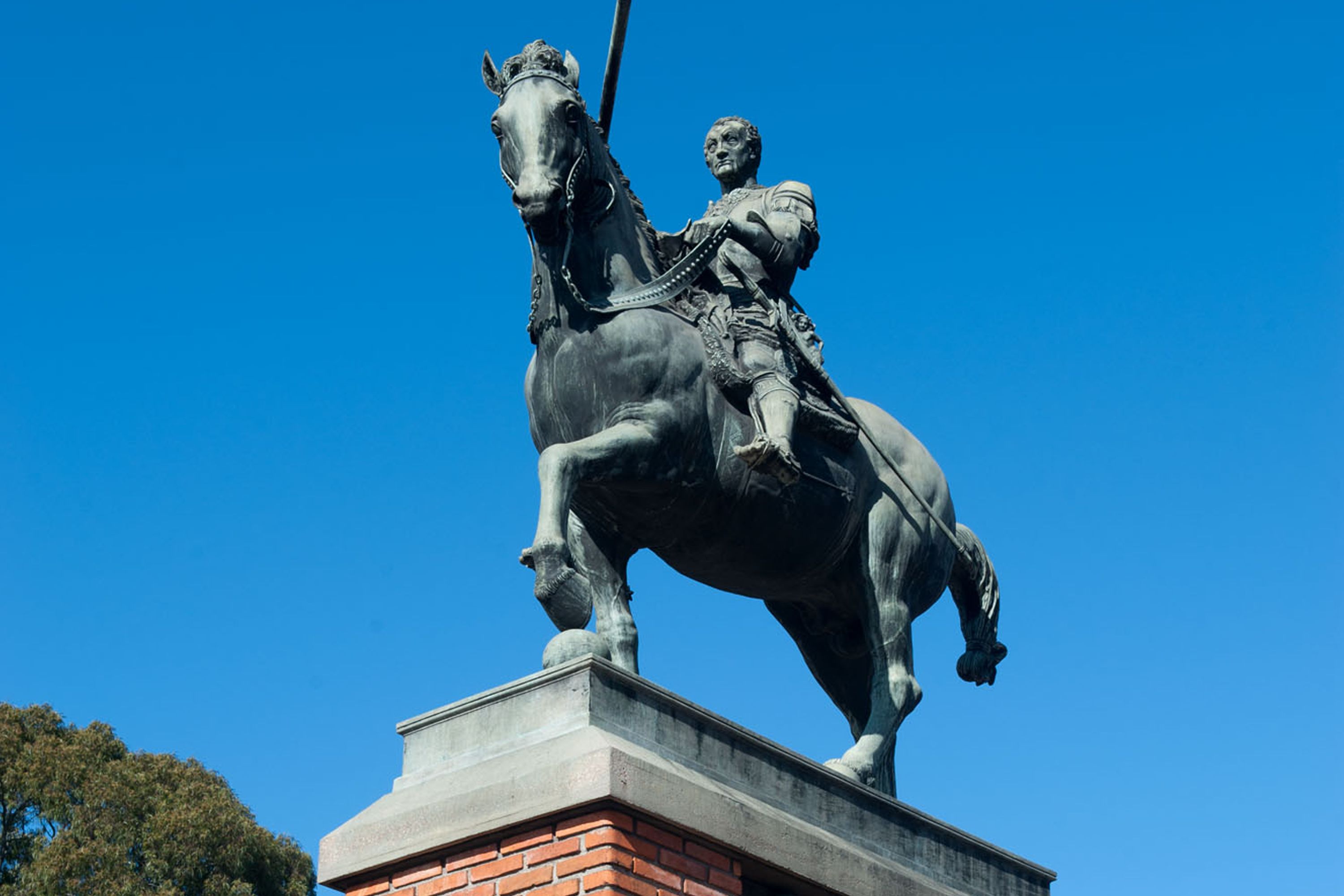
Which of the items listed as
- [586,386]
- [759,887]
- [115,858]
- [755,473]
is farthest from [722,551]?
[115,858]

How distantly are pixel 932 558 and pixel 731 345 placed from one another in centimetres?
199

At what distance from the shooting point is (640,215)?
1130 cm

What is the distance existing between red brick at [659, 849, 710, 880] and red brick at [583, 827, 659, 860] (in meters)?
0.05

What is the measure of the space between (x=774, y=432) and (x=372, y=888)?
315 cm

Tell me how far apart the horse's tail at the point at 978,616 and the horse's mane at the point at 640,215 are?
2.77m

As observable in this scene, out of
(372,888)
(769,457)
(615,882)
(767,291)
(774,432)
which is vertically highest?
(767,291)

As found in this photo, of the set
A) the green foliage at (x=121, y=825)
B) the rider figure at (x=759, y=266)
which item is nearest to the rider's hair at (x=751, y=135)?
the rider figure at (x=759, y=266)

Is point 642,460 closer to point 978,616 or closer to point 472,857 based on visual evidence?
point 472,857

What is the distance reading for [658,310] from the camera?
10953 millimetres

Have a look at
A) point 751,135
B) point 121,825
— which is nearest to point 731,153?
point 751,135

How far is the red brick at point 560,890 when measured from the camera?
8812 millimetres

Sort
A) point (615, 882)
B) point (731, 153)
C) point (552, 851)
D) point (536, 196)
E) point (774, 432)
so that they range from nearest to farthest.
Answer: point (615, 882)
point (552, 851)
point (536, 196)
point (774, 432)
point (731, 153)

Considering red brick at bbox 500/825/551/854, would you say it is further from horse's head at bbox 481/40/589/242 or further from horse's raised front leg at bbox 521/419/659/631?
horse's head at bbox 481/40/589/242

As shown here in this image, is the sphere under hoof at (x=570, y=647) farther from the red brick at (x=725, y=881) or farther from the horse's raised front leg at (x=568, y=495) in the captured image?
the red brick at (x=725, y=881)
